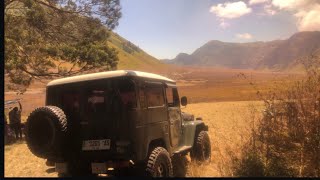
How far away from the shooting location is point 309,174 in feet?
20.3

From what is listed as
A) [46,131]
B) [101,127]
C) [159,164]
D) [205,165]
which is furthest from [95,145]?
[205,165]

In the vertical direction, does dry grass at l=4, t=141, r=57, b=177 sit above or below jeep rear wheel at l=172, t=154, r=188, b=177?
above

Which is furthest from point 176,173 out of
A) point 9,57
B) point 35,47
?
point 35,47

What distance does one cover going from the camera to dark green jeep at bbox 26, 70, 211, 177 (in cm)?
580

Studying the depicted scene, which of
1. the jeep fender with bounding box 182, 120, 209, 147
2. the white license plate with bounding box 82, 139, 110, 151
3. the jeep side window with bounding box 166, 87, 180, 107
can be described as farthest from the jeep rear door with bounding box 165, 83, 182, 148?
the white license plate with bounding box 82, 139, 110, 151

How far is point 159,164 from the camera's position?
6.25 meters

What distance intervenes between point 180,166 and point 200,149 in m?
0.65

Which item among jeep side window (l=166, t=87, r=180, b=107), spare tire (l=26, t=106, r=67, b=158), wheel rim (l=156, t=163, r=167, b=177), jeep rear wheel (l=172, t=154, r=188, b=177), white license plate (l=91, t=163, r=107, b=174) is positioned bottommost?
jeep rear wheel (l=172, t=154, r=188, b=177)

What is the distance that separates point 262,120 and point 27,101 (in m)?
30.5

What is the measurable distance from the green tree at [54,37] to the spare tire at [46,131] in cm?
828

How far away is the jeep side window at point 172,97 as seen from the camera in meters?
7.56

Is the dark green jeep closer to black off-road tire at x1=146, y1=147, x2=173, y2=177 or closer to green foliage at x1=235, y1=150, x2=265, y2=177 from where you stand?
black off-road tire at x1=146, y1=147, x2=173, y2=177

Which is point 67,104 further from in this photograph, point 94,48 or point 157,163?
point 94,48

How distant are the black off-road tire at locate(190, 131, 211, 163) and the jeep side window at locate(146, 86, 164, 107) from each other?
82.4 inches
